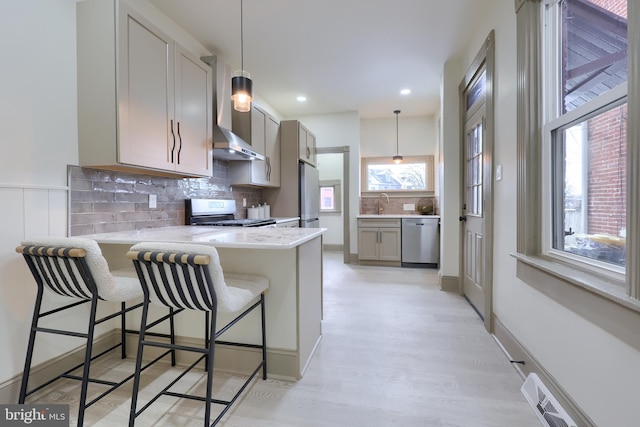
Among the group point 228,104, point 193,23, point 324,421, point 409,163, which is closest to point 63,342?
point 324,421

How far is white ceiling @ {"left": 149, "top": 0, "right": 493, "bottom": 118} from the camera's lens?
2.48 meters

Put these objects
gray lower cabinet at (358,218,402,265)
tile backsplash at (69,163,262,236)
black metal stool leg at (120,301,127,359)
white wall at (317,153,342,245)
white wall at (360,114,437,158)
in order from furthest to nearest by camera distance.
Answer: white wall at (317,153,342,245)
white wall at (360,114,437,158)
gray lower cabinet at (358,218,402,265)
black metal stool leg at (120,301,127,359)
tile backsplash at (69,163,262,236)

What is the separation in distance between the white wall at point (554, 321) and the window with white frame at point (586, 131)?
9.8 inches

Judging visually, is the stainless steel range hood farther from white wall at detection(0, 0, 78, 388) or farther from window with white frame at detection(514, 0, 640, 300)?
window with white frame at detection(514, 0, 640, 300)

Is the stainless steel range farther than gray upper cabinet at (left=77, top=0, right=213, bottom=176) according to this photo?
Yes

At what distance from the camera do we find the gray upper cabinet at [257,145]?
3432 millimetres

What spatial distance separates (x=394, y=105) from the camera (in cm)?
486

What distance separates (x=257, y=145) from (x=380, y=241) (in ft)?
8.74

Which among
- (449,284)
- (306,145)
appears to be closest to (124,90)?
(306,145)

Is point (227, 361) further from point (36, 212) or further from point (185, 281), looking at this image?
point (36, 212)

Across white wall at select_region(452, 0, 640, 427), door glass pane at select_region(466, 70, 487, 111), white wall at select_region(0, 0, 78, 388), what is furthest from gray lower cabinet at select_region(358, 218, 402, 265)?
white wall at select_region(0, 0, 78, 388)

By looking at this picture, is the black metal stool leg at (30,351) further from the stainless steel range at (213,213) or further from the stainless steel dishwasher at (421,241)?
the stainless steel dishwasher at (421,241)

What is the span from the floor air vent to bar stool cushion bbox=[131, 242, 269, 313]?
1.53 metres

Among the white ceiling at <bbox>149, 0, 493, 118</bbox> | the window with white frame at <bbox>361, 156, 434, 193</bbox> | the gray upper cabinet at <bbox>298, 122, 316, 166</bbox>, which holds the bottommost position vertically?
the window with white frame at <bbox>361, 156, 434, 193</bbox>
